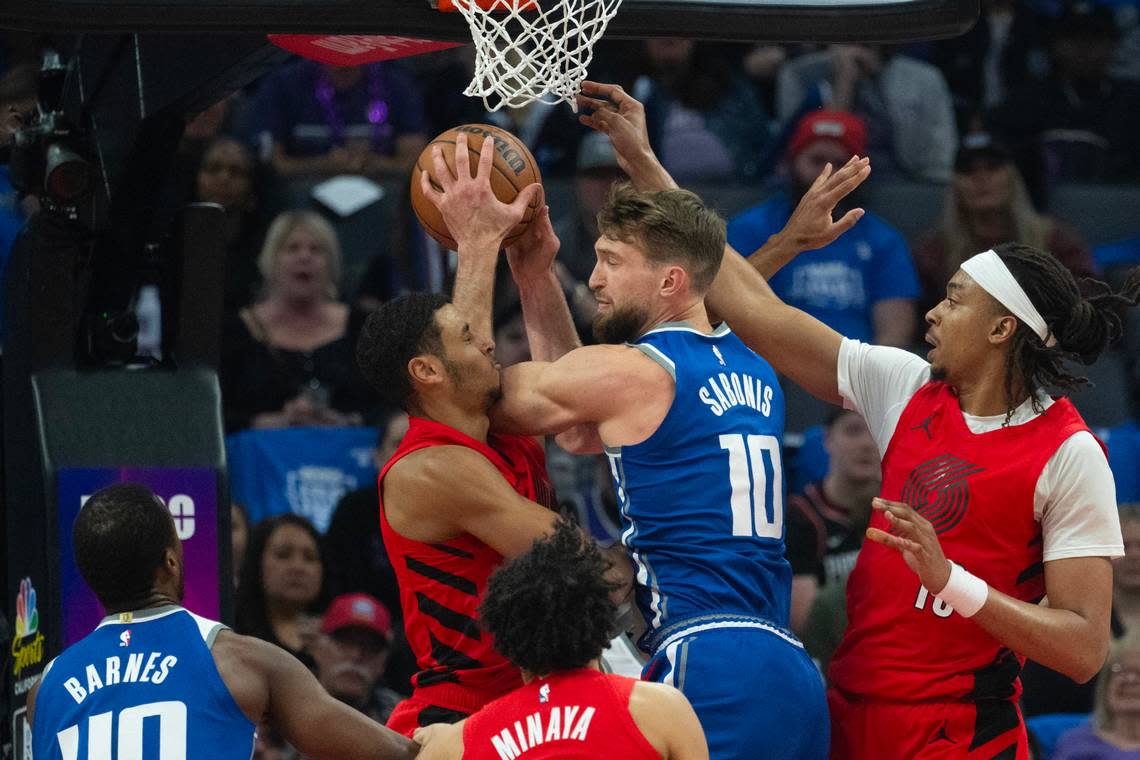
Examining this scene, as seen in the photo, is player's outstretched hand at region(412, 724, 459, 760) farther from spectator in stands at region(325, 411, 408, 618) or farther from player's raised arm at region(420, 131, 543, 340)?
spectator in stands at region(325, 411, 408, 618)

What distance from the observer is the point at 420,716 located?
495cm

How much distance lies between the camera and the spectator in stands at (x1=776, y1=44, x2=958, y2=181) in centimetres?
1016

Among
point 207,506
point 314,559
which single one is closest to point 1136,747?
point 314,559

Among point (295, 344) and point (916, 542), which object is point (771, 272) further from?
point (295, 344)

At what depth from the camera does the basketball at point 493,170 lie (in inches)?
204

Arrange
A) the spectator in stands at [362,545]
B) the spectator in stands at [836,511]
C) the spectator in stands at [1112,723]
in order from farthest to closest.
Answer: the spectator in stands at [362,545] → the spectator in stands at [836,511] → the spectator in stands at [1112,723]

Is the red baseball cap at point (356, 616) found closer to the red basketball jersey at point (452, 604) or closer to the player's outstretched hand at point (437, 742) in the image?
the red basketball jersey at point (452, 604)

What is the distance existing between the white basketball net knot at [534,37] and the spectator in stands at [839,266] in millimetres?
4035

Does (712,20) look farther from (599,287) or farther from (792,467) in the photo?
(792,467)

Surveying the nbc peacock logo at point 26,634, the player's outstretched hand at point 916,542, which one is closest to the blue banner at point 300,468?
the nbc peacock logo at point 26,634

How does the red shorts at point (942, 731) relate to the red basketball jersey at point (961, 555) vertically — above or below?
below

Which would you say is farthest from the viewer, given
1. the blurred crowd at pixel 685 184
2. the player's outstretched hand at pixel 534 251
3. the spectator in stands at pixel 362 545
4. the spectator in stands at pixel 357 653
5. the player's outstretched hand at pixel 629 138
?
the spectator in stands at pixel 362 545

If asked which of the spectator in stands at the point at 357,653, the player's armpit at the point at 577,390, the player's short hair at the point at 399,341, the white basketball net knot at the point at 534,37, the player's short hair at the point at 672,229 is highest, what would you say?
the white basketball net knot at the point at 534,37

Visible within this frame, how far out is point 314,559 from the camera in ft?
26.0
